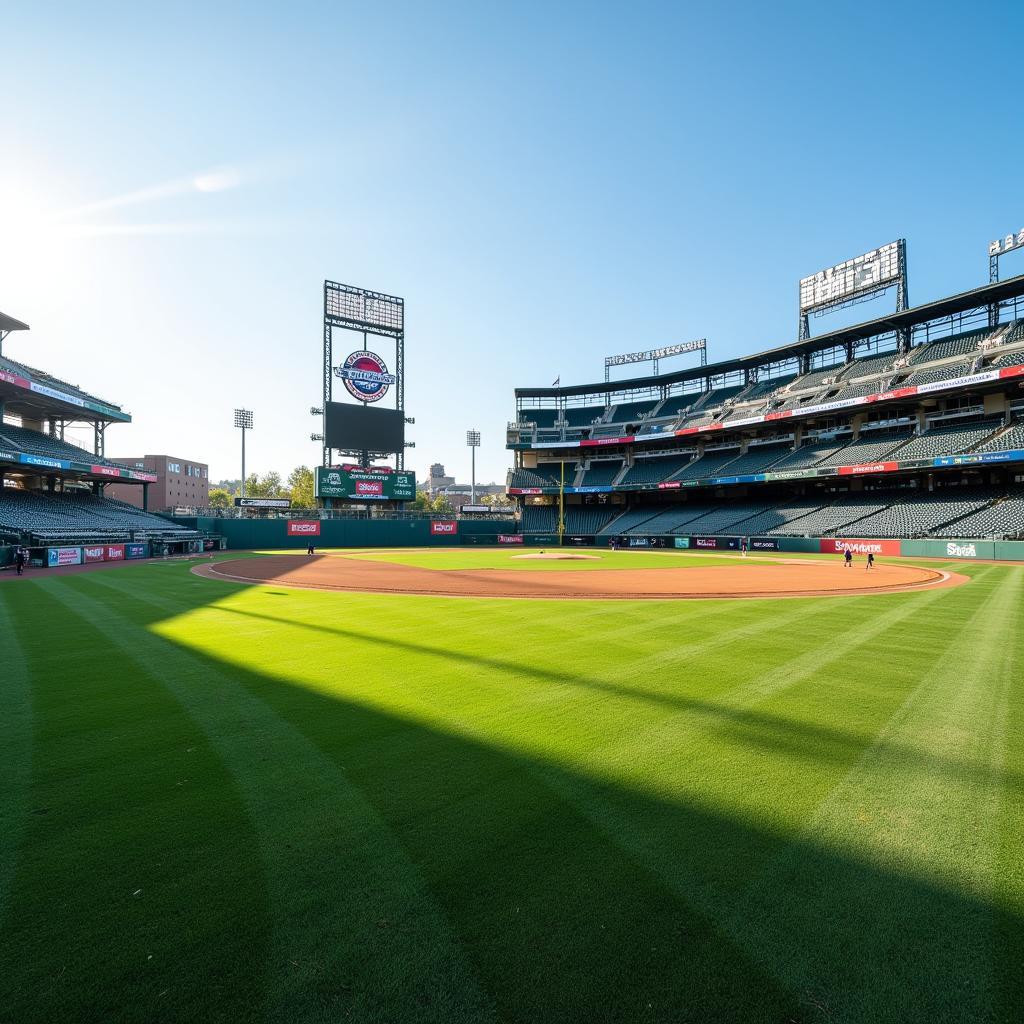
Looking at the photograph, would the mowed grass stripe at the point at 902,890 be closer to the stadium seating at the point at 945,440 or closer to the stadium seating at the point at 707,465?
the stadium seating at the point at 945,440

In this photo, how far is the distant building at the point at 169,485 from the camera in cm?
9850

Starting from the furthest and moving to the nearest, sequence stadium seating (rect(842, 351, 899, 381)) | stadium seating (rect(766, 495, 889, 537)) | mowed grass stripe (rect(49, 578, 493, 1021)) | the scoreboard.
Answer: the scoreboard → stadium seating (rect(842, 351, 899, 381)) → stadium seating (rect(766, 495, 889, 537)) → mowed grass stripe (rect(49, 578, 493, 1021))

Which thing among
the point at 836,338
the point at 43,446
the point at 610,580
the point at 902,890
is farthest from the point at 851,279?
the point at 43,446

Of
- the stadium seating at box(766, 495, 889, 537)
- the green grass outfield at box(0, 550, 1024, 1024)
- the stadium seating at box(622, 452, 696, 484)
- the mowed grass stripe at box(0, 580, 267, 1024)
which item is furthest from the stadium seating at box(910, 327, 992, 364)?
the mowed grass stripe at box(0, 580, 267, 1024)

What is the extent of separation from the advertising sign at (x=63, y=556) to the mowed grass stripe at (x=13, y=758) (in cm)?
2648

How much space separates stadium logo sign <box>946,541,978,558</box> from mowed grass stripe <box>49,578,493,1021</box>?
→ 134 feet

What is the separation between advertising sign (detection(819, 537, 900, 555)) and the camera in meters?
36.6

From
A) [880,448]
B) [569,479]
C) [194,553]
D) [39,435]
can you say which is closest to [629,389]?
[569,479]

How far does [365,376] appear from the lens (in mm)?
56031

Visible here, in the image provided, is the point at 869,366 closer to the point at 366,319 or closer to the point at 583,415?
the point at 583,415

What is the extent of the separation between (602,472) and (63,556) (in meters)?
52.3

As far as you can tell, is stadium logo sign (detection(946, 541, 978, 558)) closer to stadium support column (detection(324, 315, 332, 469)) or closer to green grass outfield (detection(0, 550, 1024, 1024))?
green grass outfield (detection(0, 550, 1024, 1024))

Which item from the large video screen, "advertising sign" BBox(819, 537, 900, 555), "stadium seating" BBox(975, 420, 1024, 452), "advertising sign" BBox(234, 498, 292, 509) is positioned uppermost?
the large video screen

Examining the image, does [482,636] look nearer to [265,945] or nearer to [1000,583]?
[265,945]
